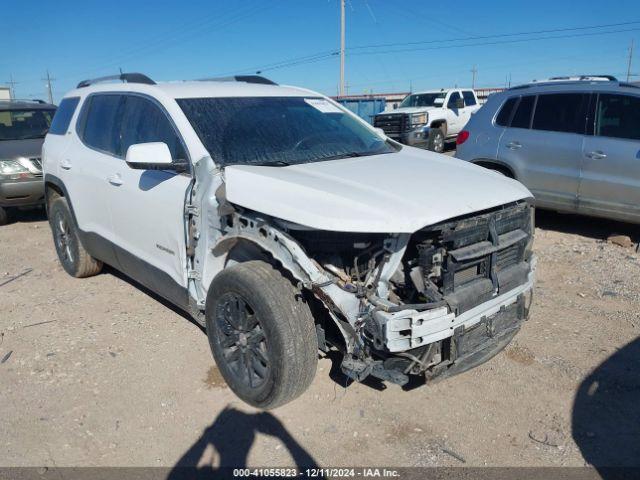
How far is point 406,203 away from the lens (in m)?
2.72

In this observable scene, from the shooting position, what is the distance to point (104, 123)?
178 inches

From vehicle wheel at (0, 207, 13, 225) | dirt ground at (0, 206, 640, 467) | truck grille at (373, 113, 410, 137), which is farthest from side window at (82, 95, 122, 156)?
truck grille at (373, 113, 410, 137)

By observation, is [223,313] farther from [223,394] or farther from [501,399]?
[501,399]

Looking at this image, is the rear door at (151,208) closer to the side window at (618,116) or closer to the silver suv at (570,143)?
the silver suv at (570,143)

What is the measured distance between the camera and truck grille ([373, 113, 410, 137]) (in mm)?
15305

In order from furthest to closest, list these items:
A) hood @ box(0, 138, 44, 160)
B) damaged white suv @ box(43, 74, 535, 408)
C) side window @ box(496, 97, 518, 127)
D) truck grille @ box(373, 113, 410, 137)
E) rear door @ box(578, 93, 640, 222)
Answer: truck grille @ box(373, 113, 410, 137)
hood @ box(0, 138, 44, 160)
side window @ box(496, 97, 518, 127)
rear door @ box(578, 93, 640, 222)
damaged white suv @ box(43, 74, 535, 408)

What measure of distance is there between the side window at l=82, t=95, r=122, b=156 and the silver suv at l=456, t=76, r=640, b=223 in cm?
458

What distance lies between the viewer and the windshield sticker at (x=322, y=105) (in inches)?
171

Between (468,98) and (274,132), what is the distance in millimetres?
15809

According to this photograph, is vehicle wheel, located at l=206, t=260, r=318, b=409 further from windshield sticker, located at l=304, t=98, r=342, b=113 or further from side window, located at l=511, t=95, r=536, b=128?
side window, located at l=511, t=95, r=536, b=128

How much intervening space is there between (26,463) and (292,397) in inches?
57.7

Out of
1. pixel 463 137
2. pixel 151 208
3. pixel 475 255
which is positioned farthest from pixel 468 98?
pixel 475 255

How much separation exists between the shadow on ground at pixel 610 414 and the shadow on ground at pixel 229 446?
4.99 ft

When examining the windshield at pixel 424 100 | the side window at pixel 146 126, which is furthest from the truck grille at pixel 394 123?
the side window at pixel 146 126
